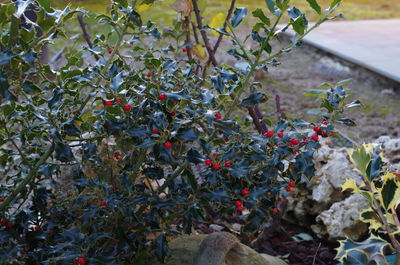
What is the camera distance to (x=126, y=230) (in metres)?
1.69

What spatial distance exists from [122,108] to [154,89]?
97 millimetres

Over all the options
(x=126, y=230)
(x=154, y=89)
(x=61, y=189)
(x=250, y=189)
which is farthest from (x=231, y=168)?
(x=61, y=189)

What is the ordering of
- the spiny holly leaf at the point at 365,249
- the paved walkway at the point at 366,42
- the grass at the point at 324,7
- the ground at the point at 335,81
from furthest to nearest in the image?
the grass at the point at 324,7 < the paved walkway at the point at 366,42 < the ground at the point at 335,81 < the spiny holly leaf at the point at 365,249

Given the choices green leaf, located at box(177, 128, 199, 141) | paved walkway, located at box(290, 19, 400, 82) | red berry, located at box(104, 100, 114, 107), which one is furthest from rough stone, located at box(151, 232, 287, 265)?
paved walkway, located at box(290, 19, 400, 82)

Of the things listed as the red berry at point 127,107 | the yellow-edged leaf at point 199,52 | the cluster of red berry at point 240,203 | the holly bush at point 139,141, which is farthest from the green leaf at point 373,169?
the yellow-edged leaf at point 199,52

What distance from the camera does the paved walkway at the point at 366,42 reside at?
5020 mm

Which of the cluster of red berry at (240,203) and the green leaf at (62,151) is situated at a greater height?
the green leaf at (62,151)

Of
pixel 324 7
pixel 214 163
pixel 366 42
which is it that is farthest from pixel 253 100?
pixel 324 7

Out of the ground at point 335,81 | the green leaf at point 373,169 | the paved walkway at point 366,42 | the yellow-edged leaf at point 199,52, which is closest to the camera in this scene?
the green leaf at point 373,169

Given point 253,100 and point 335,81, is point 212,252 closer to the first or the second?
point 253,100

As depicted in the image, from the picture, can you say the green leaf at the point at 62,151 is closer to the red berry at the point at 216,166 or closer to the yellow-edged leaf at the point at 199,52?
the red berry at the point at 216,166

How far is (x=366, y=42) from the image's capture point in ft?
19.5

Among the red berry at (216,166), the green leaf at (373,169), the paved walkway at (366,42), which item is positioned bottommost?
the paved walkway at (366,42)

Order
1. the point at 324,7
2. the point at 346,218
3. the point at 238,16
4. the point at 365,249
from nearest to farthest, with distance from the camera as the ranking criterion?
the point at 365,249
the point at 238,16
the point at 346,218
the point at 324,7
